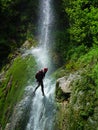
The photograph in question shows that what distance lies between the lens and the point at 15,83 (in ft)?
67.7

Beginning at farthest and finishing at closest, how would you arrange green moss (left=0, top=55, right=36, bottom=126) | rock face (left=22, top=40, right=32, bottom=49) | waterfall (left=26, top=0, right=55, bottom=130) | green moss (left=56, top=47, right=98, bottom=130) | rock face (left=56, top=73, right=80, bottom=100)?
rock face (left=22, top=40, right=32, bottom=49) < green moss (left=0, top=55, right=36, bottom=126) < waterfall (left=26, top=0, right=55, bottom=130) < rock face (left=56, top=73, right=80, bottom=100) < green moss (left=56, top=47, right=98, bottom=130)

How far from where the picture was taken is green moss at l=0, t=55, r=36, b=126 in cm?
1944

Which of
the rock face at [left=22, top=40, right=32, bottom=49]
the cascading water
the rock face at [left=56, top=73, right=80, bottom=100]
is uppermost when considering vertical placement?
the rock face at [left=56, top=73, right=80, bottom=100]

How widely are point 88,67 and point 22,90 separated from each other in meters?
4.96

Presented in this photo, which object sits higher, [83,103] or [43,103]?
[83,103]

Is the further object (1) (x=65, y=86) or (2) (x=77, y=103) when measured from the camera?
(1) (x=65, y=86)

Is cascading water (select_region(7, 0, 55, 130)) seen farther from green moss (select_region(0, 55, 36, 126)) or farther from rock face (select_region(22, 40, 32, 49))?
rock face (select_region(22, 40, 32, 49))

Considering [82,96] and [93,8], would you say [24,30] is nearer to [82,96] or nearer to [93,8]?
[93,8]

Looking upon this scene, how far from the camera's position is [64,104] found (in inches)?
597

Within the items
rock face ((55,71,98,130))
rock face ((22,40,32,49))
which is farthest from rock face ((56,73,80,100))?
rock face ((22,40,32,49))

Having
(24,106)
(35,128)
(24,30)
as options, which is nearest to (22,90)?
(24,106)

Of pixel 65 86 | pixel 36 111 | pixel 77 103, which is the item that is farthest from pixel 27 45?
pixel 77 103

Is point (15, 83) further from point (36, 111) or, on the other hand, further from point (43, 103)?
point (43, 103)

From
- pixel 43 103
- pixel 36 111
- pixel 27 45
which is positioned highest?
pixel 27 45
